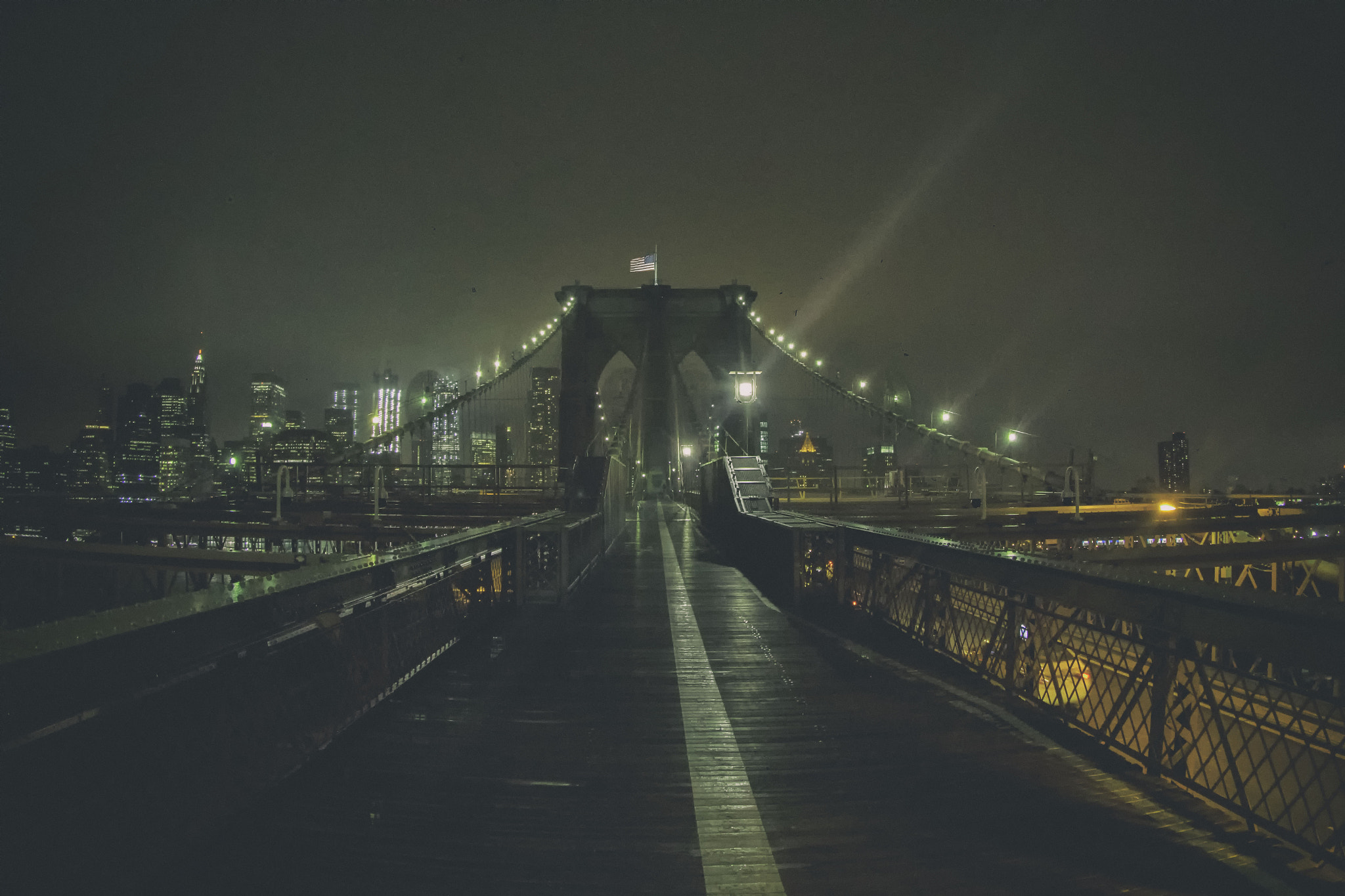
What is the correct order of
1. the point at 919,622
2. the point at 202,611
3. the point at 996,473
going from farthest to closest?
the point at 996,473
the point at 919,622
the point at 202,611

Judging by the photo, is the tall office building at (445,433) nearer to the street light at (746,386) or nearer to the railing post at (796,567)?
the street light at (746,386)

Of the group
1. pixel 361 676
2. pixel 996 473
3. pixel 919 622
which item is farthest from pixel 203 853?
pixel 996 473

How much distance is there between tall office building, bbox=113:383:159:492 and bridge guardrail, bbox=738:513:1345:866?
130789 millimetres

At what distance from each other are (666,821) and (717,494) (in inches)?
561

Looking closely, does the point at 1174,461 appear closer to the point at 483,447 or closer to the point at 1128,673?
the point at 1128,673

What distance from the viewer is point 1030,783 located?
3592mm

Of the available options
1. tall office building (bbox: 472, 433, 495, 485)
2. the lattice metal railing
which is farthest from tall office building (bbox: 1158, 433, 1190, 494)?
tall office building (bbox: 472, 433, 495, 485)

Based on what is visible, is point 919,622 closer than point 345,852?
No

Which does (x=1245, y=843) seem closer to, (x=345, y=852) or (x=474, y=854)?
(x=474, y=854)

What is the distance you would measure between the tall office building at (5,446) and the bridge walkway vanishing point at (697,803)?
111 m

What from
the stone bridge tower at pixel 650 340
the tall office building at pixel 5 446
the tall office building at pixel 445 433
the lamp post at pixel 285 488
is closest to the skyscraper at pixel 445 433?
the tall office building at pixel 445 433

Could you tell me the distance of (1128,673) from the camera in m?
3.85

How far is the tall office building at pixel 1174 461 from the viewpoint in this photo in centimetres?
5300

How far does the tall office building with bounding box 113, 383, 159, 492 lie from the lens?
115 meters
